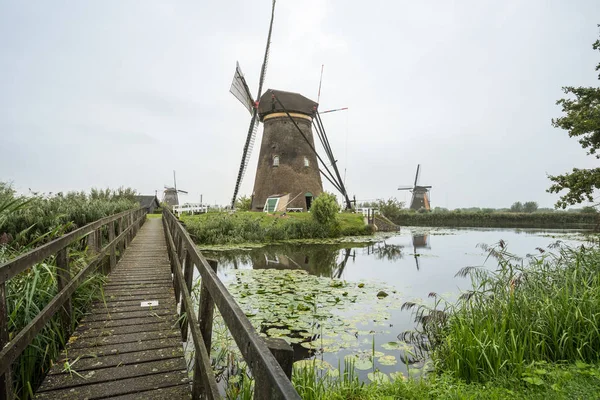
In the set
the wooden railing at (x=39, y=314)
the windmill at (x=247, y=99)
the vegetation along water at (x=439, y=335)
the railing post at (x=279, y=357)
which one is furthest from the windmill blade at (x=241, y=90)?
the railing post at (x=279, y=357)

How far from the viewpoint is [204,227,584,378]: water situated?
13.1 ft

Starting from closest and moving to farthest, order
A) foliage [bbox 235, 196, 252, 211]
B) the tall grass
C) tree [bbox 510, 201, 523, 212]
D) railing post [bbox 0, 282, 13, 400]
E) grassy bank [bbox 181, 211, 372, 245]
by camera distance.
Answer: railing post [bbox 0, 282, 13, 400] → the tall grass → grassy bank [bbox 181, 211, 372, 245] → foliage [bbox 235, 196, 252, 211] → tree [bbox 510, 201, 523, 212]

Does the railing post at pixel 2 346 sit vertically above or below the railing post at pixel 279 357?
below

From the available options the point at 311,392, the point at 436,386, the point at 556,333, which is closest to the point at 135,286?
the point at 311,392

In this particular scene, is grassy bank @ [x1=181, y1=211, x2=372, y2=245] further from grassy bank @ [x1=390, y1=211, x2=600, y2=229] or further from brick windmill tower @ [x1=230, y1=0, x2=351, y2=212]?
grassy bank @ [x1=390, y1=211, x2=600, y2=229]

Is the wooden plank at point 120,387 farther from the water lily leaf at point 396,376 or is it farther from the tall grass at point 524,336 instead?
the tall grass at point 524,336

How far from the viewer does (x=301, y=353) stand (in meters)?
3.97

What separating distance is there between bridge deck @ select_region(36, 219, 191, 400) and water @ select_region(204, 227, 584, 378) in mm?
1700

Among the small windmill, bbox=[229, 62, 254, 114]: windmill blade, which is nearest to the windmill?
bbox=[229, 62, 254, 114]: windmill blade

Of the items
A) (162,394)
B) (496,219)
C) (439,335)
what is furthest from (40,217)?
(496,219)

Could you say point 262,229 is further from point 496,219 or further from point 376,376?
point 496,219

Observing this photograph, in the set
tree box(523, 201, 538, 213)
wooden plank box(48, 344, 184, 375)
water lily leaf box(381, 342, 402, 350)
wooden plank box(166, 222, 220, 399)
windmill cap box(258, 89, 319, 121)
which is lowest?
water lily leaf box(381, 342, 402, 350)

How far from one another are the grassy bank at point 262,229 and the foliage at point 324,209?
30 centimetres

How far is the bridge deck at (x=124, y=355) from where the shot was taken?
2.03 meters
